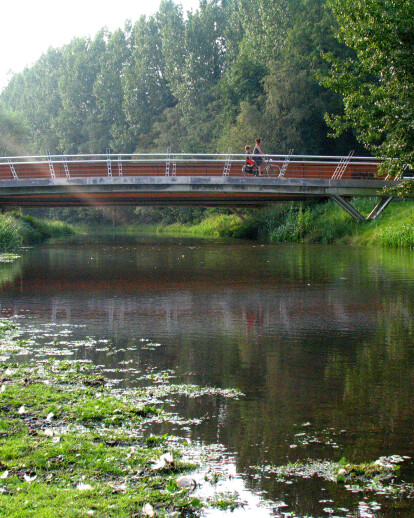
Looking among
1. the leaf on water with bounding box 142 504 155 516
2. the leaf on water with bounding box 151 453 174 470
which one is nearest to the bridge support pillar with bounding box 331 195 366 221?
the leaf on water with bounding box 151 453 174 470

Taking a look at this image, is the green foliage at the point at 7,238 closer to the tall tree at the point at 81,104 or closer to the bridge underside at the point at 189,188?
the bridge underside at the point at 189,188

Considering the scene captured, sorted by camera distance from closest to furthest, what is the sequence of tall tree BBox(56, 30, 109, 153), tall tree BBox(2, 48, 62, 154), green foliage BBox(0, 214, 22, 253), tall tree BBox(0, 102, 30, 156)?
green foliage BBox(0, 214, 22, 253), tall tree BBox(0, 102, 30, 156), tall tree BBox(56, 30, 109, 153), tall tree BBox(2, 48, 62, 154)

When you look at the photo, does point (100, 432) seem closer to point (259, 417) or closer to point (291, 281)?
point (259, 417)

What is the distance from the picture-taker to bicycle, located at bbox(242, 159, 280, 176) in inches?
1280

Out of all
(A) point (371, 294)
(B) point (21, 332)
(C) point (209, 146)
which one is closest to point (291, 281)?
(A) point (371, 294)

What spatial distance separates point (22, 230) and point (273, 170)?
15.9m

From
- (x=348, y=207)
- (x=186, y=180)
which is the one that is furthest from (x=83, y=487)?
(x=348, y=207)

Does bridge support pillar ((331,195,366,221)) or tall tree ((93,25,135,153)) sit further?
tall tree ((93,25,135,153))

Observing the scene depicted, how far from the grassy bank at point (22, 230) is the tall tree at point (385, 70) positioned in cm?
1444

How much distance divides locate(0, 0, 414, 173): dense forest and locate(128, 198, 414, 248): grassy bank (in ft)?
13.5

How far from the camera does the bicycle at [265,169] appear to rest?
32500 millimetres

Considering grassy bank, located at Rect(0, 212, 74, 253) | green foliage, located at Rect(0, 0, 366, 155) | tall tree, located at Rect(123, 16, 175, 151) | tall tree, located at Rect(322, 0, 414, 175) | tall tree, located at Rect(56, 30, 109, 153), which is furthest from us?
tall tree, located at Rect(56, 30, 109, 153)

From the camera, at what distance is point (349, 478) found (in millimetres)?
3549

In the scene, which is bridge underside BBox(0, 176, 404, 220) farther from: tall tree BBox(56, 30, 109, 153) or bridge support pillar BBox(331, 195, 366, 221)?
tall tree BBox(56, 30, 109, 153)
